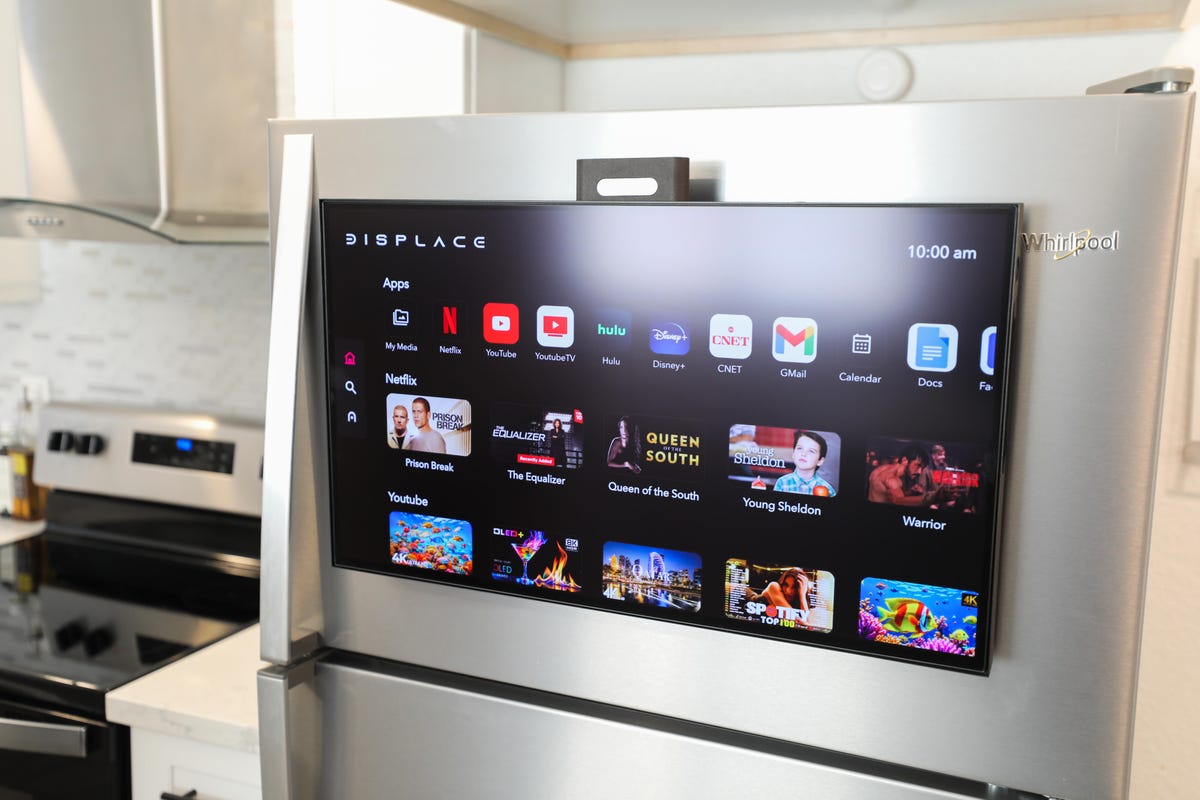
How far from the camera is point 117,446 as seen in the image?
1.93 metres

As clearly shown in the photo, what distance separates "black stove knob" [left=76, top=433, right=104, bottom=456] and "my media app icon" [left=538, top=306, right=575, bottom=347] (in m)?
1.48

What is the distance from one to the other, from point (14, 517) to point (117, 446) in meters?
0.40

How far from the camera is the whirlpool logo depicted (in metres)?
0.69

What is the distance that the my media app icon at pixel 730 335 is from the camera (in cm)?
77

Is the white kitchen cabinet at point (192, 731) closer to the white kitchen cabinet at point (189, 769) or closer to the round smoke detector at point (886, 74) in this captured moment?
the white kitchen cabinet at point (189, 769)

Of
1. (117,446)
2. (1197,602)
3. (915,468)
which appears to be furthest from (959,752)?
(117,446)

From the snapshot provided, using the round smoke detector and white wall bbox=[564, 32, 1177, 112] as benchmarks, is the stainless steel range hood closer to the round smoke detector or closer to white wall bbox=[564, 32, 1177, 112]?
white wall bbox=[564, 32, 1177, 112]

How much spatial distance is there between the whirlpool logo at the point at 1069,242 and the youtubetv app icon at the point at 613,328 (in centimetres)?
32

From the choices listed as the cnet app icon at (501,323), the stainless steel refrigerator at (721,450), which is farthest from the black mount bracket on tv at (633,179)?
the cnet app icon at (501,323)

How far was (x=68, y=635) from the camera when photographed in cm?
154

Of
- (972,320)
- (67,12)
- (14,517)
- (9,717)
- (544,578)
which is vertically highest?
(67,12)

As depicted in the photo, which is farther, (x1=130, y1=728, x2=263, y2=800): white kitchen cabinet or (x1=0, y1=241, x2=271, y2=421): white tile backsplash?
(x1=0, y1=241, x2=271, y2=421): white tile backsplash

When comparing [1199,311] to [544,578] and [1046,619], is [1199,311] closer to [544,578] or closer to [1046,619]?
[1046,619]

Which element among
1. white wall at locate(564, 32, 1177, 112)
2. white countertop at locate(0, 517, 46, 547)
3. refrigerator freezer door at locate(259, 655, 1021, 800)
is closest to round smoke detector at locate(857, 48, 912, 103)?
white wall at locate(564, 32, 1177, 112)
